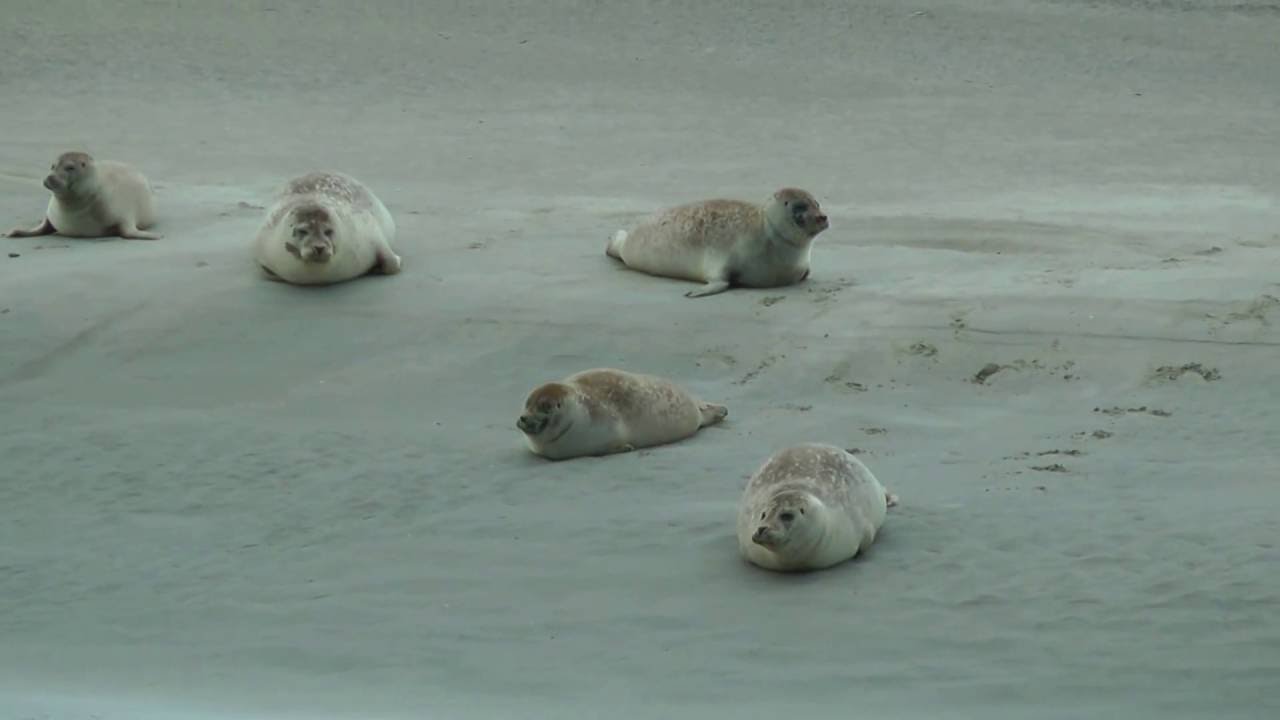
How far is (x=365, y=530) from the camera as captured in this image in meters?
5.91

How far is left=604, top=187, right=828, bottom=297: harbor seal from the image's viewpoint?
8.17m

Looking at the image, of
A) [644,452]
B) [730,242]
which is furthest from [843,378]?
[730,242]

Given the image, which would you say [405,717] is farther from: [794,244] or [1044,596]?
[794,244]

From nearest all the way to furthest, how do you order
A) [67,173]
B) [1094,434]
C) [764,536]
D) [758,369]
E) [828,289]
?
[764,536]
[1094,434]
[758,369]
[828,289]
[67,173]

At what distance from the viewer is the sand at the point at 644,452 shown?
4.83 metres

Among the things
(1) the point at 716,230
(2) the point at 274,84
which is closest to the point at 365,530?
(1) the point at 716,230

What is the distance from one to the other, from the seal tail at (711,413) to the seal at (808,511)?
1.07 metres

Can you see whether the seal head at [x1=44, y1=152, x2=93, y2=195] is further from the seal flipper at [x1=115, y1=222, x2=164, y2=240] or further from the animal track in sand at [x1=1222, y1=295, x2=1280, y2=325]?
the animal track in sand at [x1=1222, y1=295, x2=1280, y2=325]

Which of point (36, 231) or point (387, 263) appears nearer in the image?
point (387, 263)

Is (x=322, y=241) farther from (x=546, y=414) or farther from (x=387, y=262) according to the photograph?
(x=546, y=414)

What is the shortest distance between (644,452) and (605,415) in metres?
0.17

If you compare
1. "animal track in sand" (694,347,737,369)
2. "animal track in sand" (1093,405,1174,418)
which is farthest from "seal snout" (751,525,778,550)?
"animal track in sand" (694,347,737,369)

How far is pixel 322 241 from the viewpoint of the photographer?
320 inches

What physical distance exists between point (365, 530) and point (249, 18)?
10954 mm
